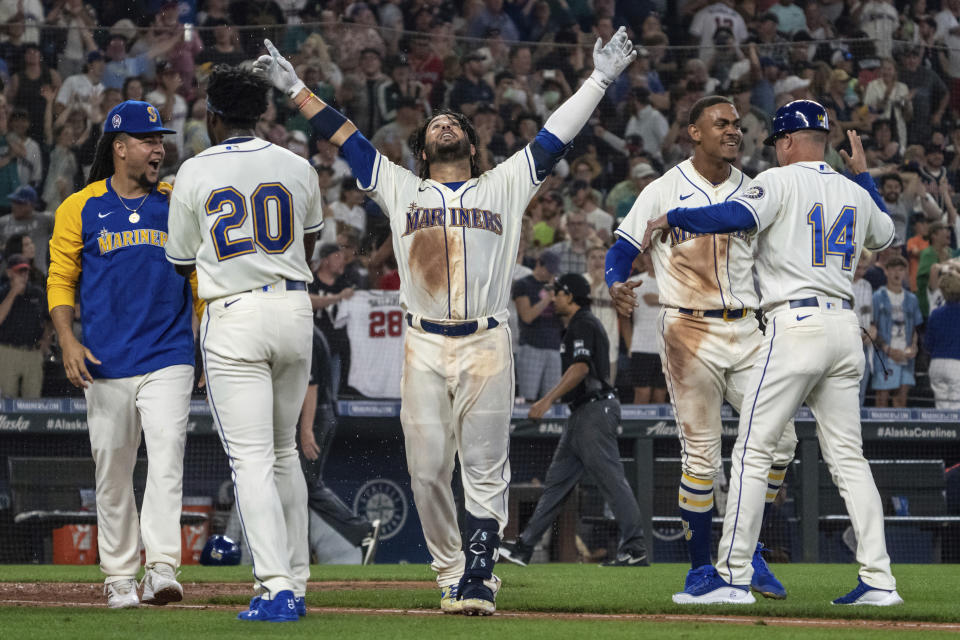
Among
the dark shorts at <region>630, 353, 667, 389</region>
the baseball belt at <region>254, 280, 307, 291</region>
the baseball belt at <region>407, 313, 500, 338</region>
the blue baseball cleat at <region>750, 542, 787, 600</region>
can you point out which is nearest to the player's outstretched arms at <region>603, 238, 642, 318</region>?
the baseball belt at <region>407, 313, 500, 338</region>

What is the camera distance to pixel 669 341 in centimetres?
673

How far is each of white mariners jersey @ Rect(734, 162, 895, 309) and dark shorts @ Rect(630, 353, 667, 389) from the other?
19.0 ft

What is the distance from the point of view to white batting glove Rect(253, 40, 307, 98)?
5.76 metres

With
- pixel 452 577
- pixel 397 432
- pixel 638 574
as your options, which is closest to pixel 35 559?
pixel 397 432

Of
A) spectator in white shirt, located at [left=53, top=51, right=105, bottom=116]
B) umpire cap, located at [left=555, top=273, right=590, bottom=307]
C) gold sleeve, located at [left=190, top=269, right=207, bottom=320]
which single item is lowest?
umpire cap, located at [left=555, top=273, right=590, bottom=307]

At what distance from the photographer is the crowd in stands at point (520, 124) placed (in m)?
11.7

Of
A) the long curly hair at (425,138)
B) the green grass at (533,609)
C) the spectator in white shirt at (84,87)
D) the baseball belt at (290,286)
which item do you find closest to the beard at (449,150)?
the long curly hair at (425,138)

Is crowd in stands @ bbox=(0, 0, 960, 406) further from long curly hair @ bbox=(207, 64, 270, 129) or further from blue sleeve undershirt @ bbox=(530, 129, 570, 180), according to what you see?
long curly hair @ bbox=(207, 64, 270, 129)

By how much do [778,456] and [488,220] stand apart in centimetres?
212

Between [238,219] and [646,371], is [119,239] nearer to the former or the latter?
[238,219]

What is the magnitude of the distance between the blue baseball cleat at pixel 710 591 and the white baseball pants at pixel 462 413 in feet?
3.48

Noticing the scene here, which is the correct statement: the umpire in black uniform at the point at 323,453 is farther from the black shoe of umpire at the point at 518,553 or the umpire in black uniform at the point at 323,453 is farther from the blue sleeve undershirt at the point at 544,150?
the blue sleeve undershirt at the point at 544,150

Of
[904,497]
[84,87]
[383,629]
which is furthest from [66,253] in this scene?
[904,497]

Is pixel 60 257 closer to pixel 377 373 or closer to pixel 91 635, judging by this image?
pixel 91 635
